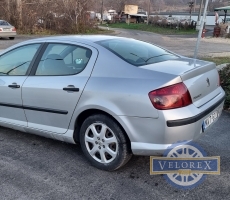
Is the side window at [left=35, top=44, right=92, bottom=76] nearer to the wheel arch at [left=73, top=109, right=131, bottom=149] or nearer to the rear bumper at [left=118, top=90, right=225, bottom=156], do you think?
the wheel arch at [left=73, top=109, right=131, bottom=149]

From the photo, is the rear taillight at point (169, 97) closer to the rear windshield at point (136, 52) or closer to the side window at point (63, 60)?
the rear windshield at point (136, 52)

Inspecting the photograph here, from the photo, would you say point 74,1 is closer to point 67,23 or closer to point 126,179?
point 67,23

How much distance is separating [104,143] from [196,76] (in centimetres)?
122

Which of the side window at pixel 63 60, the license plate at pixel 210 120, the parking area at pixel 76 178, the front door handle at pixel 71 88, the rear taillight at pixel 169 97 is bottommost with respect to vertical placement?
the parking area at pixel 76 178

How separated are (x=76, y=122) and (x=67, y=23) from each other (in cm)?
2519

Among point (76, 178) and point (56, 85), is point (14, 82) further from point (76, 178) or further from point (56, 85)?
point (76, 178)

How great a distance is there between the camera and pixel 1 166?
3275 mm

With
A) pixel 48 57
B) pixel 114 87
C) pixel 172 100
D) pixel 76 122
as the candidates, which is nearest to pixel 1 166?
pixel 76 122

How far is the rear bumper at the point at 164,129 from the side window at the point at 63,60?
0.94 m

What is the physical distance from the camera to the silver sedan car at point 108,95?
2748mm

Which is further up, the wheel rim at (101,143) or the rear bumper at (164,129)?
the rear bumper at (164,129)

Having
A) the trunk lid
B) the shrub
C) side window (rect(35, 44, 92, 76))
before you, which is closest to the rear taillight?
the trunk lid

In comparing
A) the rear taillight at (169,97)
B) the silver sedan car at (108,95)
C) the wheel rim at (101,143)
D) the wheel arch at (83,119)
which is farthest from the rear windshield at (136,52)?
the wheel rim at (101,143)

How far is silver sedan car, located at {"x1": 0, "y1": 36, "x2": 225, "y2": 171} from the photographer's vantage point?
9.02ft
